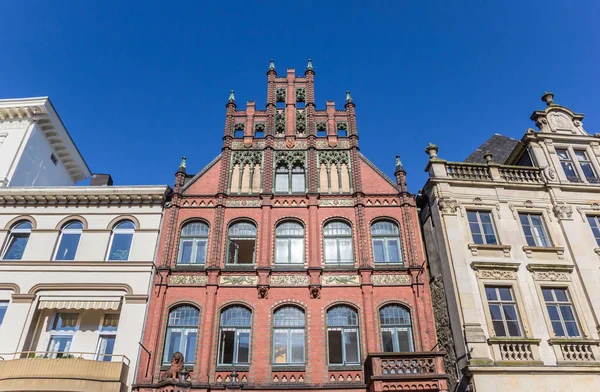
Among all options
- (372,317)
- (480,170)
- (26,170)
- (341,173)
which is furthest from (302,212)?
(26,170)

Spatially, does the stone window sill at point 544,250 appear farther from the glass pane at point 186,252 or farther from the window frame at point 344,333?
the glass pane at point 186,252

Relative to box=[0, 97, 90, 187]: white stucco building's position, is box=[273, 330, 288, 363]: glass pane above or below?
below

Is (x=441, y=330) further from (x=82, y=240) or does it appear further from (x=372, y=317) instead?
(x=82, y=240)

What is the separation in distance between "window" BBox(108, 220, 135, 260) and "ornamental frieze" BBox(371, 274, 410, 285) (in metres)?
11.4

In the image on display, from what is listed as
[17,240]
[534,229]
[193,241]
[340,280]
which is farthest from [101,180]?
[534,229]

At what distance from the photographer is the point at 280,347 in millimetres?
18250

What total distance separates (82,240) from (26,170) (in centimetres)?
828

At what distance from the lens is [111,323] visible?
19.2 metres

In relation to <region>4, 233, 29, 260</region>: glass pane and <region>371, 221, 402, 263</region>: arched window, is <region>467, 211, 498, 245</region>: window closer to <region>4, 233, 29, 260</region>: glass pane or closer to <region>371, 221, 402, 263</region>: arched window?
<region>371, 221, 402, 263</region>: arched window

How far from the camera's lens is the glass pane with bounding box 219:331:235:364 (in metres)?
18.0

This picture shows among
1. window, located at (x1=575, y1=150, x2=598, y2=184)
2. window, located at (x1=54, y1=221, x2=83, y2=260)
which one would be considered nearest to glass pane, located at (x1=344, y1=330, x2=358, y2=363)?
window, located at (x1=54, y1=221, x2=83, y2=260)

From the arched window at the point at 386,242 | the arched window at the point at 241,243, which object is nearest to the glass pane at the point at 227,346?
Result: the arched window at the point at 241,243

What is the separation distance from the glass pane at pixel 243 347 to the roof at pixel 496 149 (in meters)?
16.4

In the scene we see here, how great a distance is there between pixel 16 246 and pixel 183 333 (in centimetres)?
971
